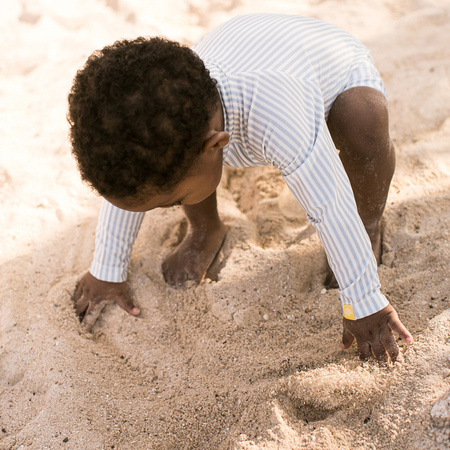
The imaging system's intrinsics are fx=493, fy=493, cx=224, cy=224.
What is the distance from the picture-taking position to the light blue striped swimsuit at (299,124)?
1177 mm

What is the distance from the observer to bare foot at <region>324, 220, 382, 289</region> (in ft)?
5.00

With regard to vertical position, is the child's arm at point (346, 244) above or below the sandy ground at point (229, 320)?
above

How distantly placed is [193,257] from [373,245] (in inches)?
23.0

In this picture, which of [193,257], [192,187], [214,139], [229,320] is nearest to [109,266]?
[193,257]

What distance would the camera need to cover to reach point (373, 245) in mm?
1547

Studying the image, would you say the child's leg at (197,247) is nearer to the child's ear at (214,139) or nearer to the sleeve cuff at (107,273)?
the sleeve cuff at (107,273)

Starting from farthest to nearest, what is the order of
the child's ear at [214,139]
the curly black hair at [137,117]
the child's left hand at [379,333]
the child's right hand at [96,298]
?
the child's right hand at [96,298] → the child's left hand at [379,333] → the child's ear at [214,139] → the curly black hair at [137,117]

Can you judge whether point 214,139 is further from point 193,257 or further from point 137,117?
point 193,257

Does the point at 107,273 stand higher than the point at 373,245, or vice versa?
the point at 373,245

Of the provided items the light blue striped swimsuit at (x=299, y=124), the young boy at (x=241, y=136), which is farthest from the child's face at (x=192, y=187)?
the light blue striped swimsuit at (x=299, y=124)

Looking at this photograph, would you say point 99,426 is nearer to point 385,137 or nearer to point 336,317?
point 336,317

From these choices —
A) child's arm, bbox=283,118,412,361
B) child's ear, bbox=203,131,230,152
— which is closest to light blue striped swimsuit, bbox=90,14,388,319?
child's arm, bbox=283,118,412,361

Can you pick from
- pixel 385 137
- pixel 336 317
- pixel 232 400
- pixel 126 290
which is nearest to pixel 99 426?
pixel 232 400

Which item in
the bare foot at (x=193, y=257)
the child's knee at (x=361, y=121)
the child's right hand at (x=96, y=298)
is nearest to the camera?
the child's knee at (x=361, y=121)
